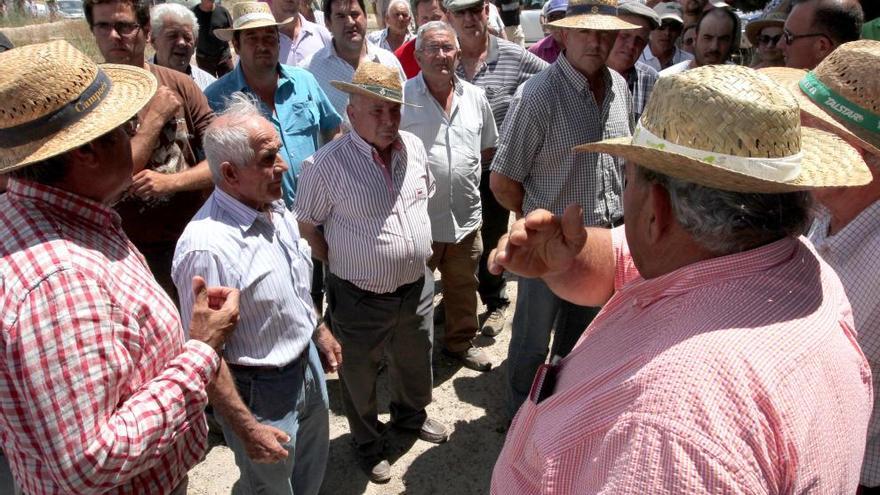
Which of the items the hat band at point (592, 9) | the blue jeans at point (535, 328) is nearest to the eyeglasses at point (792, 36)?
the hat band at point (592, 9)

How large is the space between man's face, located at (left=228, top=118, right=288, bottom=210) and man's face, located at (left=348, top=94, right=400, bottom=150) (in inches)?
28.5

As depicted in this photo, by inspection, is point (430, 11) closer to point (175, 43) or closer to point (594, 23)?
point (175, 43)

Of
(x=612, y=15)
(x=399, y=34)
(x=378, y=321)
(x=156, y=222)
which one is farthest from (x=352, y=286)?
(x=399, y=34)

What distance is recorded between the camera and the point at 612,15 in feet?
11.6

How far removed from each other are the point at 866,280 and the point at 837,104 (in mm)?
564

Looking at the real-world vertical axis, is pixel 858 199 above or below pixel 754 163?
below

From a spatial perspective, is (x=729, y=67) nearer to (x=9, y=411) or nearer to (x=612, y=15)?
(x=9, y=411)

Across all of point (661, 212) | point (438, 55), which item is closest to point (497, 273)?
point (661, 212)

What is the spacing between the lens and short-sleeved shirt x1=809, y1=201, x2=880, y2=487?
6.03ft

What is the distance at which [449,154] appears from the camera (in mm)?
4055

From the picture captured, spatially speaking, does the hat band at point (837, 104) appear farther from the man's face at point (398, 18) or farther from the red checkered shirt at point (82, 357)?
the man's face at point (398, 18)

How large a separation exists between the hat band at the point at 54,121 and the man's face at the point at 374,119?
1.54 m

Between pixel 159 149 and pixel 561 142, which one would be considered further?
pixel 561 142

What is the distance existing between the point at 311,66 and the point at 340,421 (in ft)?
9.07
